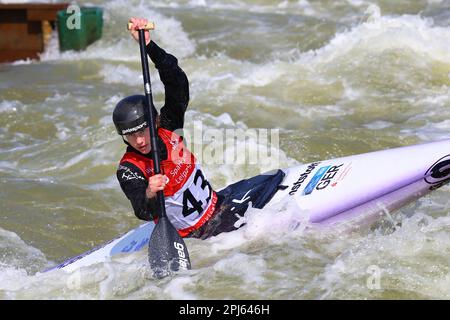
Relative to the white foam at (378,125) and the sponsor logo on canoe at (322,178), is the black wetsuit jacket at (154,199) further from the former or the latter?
the white foam at (378,125)

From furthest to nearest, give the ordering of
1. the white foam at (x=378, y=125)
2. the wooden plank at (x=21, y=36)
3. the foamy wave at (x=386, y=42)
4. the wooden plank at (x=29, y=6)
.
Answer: the wooden plank at (x=21, y=36), the wooden plank at (x=29, y=6), the foamy wave at (x=386, y=42), the white foam at (x=378, y=125)

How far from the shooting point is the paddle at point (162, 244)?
193 inches

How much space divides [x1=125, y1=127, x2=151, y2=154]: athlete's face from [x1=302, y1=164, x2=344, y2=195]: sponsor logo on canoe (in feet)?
3.89

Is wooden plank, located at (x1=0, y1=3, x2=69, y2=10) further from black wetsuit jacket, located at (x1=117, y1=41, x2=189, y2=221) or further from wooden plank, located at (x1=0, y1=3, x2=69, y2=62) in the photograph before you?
black wetsuit jacket, located at (x1=117, y1=41, x2=189, y2=221)

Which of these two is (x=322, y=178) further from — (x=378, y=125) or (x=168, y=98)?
(x=378, y=125)

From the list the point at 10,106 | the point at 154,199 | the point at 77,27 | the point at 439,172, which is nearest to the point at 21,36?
the point at 77,27

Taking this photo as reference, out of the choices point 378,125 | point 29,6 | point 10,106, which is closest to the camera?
point 378,125

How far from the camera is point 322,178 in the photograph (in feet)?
18.5

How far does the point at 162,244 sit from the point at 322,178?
128 centimetres

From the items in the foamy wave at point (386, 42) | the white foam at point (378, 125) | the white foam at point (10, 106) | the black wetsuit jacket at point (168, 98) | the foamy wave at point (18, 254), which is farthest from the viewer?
the foamy wave at point (386, 42)

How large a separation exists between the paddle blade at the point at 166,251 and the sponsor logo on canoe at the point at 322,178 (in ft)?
3.32

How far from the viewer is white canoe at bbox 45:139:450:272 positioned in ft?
17.4

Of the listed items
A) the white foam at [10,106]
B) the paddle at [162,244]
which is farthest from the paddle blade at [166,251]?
the white foam at [10,106]

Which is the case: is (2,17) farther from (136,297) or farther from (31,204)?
(136,297)
